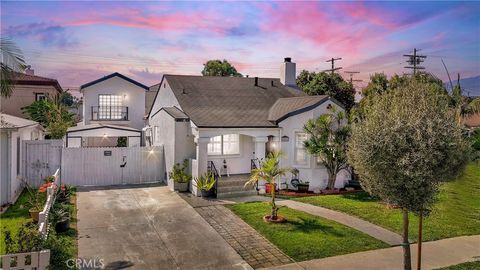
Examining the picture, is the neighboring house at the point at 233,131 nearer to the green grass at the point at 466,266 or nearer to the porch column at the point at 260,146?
the porch column at the point at 260,146

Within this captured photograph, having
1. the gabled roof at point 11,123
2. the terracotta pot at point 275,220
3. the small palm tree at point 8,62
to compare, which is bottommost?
the terracotta pot at point 275,220

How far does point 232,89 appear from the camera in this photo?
71.8ft

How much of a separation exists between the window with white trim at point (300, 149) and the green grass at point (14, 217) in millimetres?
12168

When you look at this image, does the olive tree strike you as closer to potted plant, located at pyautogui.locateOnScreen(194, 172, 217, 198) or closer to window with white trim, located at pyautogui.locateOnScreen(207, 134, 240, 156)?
potted plant, located at pyautogui.locateOnScreen(194, 172, 217, 198)

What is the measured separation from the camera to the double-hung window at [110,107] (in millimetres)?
29094

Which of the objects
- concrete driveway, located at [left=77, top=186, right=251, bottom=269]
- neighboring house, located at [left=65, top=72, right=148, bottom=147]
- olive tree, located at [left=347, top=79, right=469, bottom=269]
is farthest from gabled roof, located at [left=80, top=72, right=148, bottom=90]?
olive tree, located at [left=347, top=79, right=469, bottom=269]

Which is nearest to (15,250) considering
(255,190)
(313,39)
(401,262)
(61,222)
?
(61,222)

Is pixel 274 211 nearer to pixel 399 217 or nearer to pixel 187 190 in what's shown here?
pixel 399 217

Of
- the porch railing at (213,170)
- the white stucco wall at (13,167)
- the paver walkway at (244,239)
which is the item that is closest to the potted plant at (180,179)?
the porch railing at (213,170)

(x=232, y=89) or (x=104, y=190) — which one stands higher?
(x=232, y=89)

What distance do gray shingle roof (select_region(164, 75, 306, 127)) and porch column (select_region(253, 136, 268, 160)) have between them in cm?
73

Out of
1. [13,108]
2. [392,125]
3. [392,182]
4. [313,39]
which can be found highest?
[313,39]

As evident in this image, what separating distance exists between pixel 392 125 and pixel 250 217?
7.06m

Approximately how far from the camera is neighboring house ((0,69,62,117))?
92.7ft
